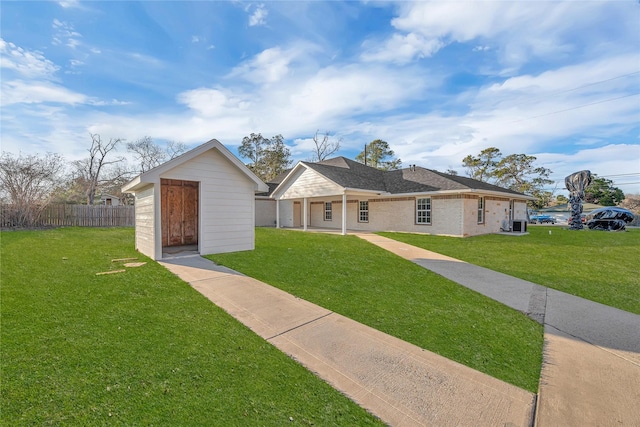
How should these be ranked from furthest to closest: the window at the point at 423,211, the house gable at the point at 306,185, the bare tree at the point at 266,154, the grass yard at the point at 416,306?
the bare tree at the point at 266,154 → the house gable at the point at 306,185 → the window at the point at 423,211 → the grass yard at the point at 416,306

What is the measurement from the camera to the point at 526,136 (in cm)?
2153

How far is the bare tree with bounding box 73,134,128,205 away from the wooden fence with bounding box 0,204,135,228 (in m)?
14.4

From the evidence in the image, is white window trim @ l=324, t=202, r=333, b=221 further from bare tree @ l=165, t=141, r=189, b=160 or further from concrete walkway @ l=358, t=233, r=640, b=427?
bare tree @ l=165, t=141, r=189, b=160

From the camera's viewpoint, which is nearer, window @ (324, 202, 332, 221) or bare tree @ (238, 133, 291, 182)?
window @ (324, 202, 332, 221)

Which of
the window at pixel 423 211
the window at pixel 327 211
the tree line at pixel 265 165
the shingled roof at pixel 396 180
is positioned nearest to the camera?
the shingled roof at pixel 396 180

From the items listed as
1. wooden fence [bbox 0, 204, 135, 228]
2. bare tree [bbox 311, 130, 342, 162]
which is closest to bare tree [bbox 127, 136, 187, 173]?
wooden fence [bbox 0, 204, 135, 228]

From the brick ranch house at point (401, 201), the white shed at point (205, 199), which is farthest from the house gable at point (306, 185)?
the white shed at point (205, 199)

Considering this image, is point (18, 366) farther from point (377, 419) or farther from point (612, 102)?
point (612, 102)

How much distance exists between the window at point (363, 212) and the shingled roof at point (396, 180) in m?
1.80

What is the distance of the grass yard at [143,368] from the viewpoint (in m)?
2.14

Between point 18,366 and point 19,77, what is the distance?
12432 mm

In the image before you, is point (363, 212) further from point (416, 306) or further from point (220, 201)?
point (416, 306)

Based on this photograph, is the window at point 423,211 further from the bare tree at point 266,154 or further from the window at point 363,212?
the bare tree at point 266,154

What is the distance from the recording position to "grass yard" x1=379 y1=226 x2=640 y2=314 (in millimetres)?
5742
